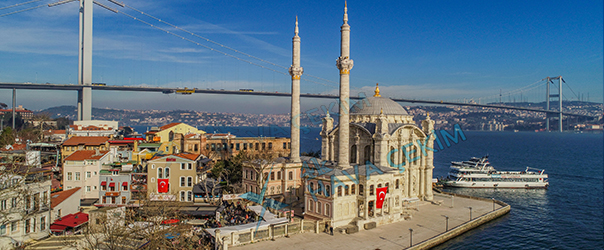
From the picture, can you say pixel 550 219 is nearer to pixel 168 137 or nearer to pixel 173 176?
pixel 173 176

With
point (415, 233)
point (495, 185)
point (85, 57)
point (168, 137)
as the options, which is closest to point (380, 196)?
point (415, 233)

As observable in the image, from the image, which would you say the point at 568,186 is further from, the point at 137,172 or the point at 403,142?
the point at 137,172

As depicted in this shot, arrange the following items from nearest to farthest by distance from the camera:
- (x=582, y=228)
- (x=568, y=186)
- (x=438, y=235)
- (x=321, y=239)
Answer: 1. (x=321, y=239)
2. (x=438, y=235)
3. (x=582, y=228)
4. (x=568, y=186)

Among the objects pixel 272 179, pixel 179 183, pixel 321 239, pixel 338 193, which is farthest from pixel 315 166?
pixel 179 183

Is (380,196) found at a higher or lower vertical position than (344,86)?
lower

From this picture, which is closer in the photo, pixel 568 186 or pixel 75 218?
pixel 75 218

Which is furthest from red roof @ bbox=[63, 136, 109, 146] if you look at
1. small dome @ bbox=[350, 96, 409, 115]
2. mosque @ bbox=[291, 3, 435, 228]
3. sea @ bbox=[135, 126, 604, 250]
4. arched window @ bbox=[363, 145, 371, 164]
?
sea @ bbox=[135, 126, 604, 250]
